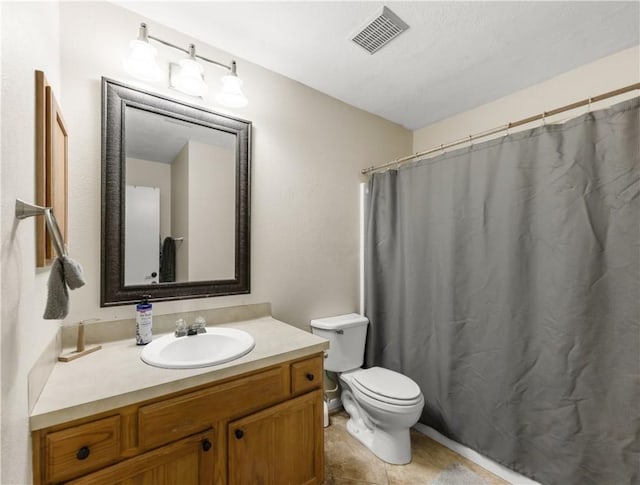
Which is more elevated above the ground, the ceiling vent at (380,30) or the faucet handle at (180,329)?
the ceiling vent at (380,30)

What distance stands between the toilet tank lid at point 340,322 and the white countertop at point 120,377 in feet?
1.95

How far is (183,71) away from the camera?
4.68 ft

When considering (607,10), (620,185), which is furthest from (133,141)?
(607,10)

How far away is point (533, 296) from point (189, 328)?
5.69 ft

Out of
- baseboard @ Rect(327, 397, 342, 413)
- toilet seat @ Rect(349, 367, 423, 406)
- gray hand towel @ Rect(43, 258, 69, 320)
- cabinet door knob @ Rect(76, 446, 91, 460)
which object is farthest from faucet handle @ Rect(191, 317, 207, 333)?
baseboard @ Rect(327, 397, 342, 413)

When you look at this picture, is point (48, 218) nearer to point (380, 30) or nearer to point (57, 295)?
point (57, 295)

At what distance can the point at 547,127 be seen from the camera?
56.4 inches

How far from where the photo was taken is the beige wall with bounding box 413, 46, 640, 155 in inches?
63.8

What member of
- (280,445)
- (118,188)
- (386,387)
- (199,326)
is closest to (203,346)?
(199,326)

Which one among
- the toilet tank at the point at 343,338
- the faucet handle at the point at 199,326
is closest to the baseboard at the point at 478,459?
the toilet tank at the point at 343,338

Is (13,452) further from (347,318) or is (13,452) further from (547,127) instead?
(547,127)

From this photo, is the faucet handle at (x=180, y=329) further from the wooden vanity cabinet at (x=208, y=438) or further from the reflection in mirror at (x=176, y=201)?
the wooden vanity cabinet at (x=208, y=438)

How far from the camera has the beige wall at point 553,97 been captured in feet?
5.32

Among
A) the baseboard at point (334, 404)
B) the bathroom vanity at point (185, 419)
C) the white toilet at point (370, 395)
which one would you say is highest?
the bathroom vanity at point (185, 419)
